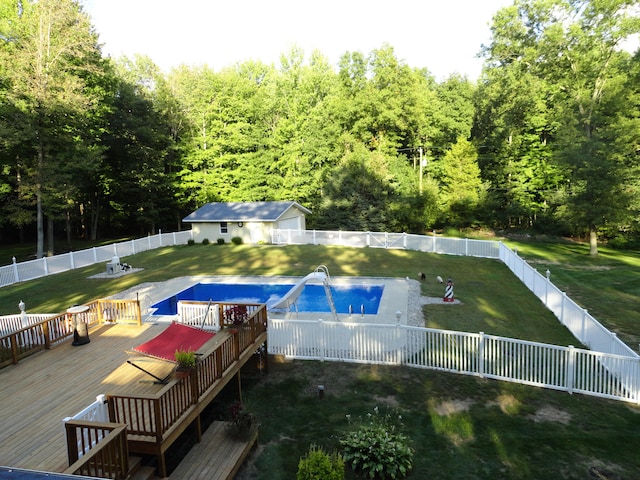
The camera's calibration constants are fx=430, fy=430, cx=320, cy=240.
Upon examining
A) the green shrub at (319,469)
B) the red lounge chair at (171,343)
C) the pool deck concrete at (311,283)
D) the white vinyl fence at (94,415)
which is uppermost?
the red lounge chair at (171,343)

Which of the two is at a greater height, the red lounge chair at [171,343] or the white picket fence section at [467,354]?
the red lounge chair at [171,343]

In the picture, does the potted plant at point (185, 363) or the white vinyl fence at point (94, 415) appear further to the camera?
the potted plant at point (185, 363)

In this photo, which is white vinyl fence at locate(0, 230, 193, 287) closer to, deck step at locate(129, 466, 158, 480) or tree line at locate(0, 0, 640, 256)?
tree line at locate(0, 0, 640, 256)

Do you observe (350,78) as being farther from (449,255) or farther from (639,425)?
(639,425)

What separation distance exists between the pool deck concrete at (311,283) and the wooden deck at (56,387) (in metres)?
3.00

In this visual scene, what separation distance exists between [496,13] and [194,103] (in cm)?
2828

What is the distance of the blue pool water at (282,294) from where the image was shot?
17.8m

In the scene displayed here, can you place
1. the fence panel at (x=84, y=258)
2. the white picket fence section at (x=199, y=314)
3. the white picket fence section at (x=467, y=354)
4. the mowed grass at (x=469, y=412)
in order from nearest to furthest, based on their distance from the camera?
the mowed grass at (x=469, y=412) < the white picket fence section at (x=467, y=354) < the white picket fence section at (x=199, y=314) < the fence panel at (x=84, y=258)

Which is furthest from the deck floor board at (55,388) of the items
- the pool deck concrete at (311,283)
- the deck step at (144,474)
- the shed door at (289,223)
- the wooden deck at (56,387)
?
the shed door at (289,223)

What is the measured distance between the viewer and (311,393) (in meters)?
9.13

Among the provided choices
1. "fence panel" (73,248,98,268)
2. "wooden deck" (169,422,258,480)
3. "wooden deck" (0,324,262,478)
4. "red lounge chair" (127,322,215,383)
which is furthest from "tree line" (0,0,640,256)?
"wooden deck" (169,422,258,480)

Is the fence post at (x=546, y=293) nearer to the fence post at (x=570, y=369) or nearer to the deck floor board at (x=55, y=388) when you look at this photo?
the fence post at (x=570, y=369)

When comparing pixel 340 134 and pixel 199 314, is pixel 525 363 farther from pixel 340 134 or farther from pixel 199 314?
pixel 340 134

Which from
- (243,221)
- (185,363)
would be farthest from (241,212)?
(185,363)
